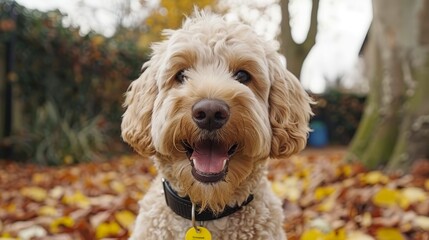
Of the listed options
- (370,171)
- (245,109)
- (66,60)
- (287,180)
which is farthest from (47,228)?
(66,60)

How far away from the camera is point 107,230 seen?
11.0 ft

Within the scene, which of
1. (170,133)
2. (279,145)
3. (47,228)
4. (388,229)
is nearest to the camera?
(170,133)

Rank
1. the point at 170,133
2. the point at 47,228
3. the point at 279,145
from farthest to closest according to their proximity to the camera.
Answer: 1. the point at 47,228
2. the point at 279,145
3. the point at 170,133

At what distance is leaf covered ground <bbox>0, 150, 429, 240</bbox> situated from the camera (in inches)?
129

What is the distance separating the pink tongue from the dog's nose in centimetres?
12

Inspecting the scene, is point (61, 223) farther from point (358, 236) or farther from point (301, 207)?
point (358, 236)

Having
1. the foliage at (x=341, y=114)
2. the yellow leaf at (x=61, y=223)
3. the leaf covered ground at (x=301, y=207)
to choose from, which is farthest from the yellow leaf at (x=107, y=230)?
the foliage at (x=341, y=114)

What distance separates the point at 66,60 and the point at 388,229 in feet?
24.7

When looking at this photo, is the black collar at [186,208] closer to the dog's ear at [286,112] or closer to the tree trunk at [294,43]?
the dog's ear at [286,112]

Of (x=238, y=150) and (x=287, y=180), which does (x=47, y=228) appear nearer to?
(x=238, y=150)

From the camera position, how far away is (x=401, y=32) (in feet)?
17.8

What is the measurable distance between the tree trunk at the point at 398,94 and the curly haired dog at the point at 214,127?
2.80m

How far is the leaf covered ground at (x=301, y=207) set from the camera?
129 inches

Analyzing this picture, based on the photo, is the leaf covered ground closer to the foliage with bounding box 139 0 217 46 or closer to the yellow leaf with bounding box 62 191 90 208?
the yellow leaf with bounding box 62 191 90 208
